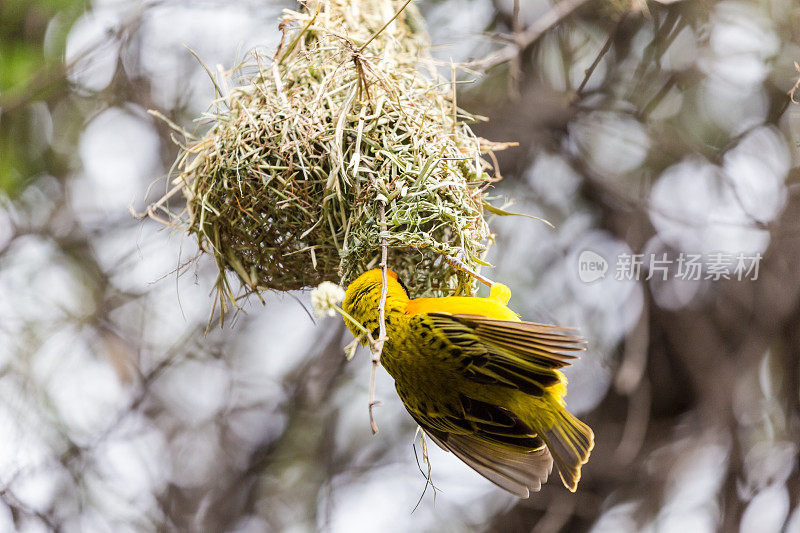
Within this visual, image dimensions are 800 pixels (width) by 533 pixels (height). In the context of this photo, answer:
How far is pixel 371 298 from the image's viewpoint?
43.8 inches

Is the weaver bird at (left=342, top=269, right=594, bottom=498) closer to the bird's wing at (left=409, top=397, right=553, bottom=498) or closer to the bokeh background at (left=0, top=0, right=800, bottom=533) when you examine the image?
the bird's wing at (left=409, top=397, right=553, bottom=498)

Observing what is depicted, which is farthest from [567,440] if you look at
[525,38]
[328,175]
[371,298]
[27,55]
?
[27,55]

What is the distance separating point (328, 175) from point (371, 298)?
291 millimetres

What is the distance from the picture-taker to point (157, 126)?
2809mm

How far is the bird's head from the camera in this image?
1104 mm

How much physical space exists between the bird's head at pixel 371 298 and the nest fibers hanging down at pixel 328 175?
0.07m

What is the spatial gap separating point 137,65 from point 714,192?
234 centimetres

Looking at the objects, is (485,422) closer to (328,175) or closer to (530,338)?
(530,338)

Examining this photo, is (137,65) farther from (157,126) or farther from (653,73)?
(653,73)

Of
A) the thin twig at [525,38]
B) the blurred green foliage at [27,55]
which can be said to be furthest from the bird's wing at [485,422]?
the blurred green foliage at [27,55]

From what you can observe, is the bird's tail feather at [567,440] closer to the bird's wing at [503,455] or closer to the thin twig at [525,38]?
the bird's wing at [503,455]

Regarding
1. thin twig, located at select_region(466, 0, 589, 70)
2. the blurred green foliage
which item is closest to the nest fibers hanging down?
thin twig, located at select_region(466, 0, 589, 70)

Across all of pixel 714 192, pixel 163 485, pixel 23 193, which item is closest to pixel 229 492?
pixel 163 485

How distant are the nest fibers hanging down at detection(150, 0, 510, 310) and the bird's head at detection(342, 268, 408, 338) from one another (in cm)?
7
